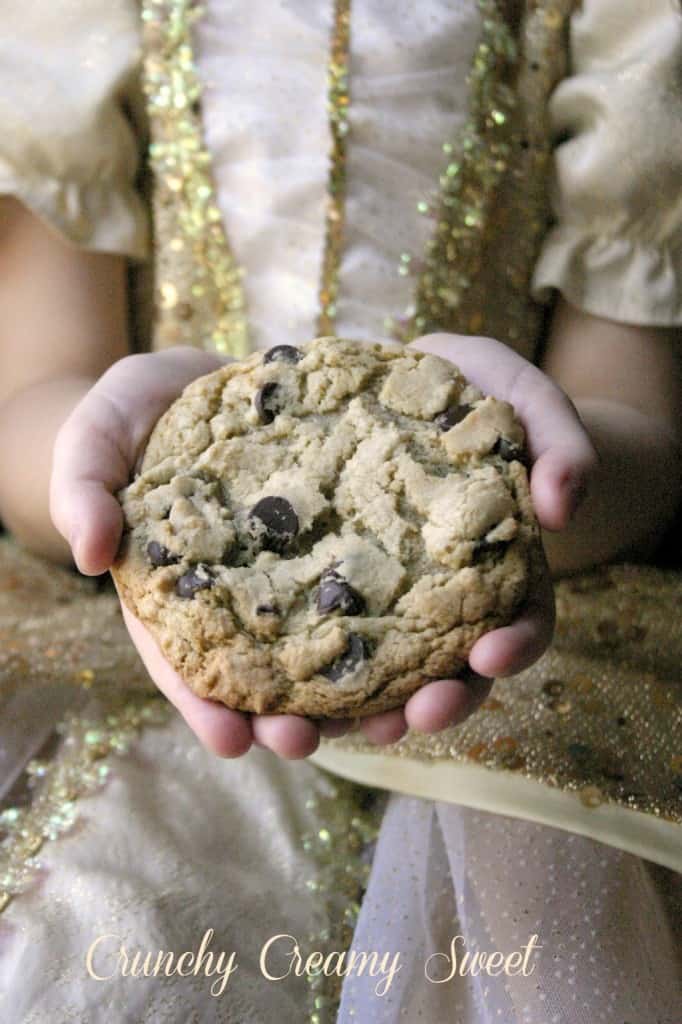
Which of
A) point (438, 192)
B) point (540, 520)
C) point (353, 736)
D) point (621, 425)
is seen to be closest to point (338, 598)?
point (540, 520)

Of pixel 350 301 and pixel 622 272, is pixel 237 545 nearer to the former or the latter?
pixel 350 301

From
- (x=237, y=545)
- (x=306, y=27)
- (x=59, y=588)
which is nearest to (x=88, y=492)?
(x=237, y=545)

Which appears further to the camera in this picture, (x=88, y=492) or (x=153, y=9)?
(x=153, y=9)

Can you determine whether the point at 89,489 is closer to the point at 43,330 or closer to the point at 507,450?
the point at 507,450

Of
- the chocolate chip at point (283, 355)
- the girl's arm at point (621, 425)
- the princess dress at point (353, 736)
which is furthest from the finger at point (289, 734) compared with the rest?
the girl's arm at point (621, 425)

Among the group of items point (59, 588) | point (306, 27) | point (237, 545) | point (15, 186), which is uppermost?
point (306, 27)

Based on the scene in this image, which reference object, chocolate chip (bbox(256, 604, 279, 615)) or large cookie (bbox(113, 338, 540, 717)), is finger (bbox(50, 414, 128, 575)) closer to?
large cookie (bbox(113, 338, 540, 717))
